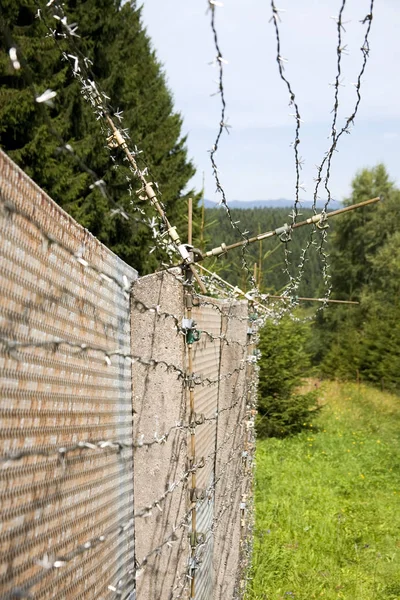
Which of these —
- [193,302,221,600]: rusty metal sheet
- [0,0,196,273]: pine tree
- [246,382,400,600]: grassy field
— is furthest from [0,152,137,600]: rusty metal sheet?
[0,0,196,273]: pine tree

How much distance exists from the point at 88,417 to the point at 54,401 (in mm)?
161

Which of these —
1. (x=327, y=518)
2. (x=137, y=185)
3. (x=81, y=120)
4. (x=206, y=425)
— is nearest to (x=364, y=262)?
(x=137, y=185)

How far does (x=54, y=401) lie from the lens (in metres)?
0.80

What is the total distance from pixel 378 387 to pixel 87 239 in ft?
68.6

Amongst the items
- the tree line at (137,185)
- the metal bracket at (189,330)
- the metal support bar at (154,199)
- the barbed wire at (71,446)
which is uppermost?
the tree line at (137,185)

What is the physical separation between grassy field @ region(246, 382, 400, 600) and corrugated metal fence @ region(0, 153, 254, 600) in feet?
9.92

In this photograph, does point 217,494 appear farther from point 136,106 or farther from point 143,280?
point 136,106

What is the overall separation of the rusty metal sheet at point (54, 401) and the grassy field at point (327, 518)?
353 centimetres

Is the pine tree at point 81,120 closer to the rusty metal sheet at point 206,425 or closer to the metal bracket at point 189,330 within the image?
the rusty metal sheet at point 206,425

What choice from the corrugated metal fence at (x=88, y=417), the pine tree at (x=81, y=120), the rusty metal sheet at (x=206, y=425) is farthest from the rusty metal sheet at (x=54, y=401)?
the pine tree at (x=81, y=120)

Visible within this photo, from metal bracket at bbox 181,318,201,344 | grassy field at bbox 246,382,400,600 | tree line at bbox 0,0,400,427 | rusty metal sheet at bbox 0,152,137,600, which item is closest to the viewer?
rusty metal sheet at bbox 0,152,137,600

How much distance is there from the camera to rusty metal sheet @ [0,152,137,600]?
0.68m

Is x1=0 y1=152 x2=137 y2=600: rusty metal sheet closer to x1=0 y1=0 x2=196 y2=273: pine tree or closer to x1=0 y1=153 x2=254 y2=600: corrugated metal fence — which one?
x1=0 y1=153 x2=254 y2=600: corrugated metal fence

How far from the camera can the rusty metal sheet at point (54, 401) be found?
0.68 metres
